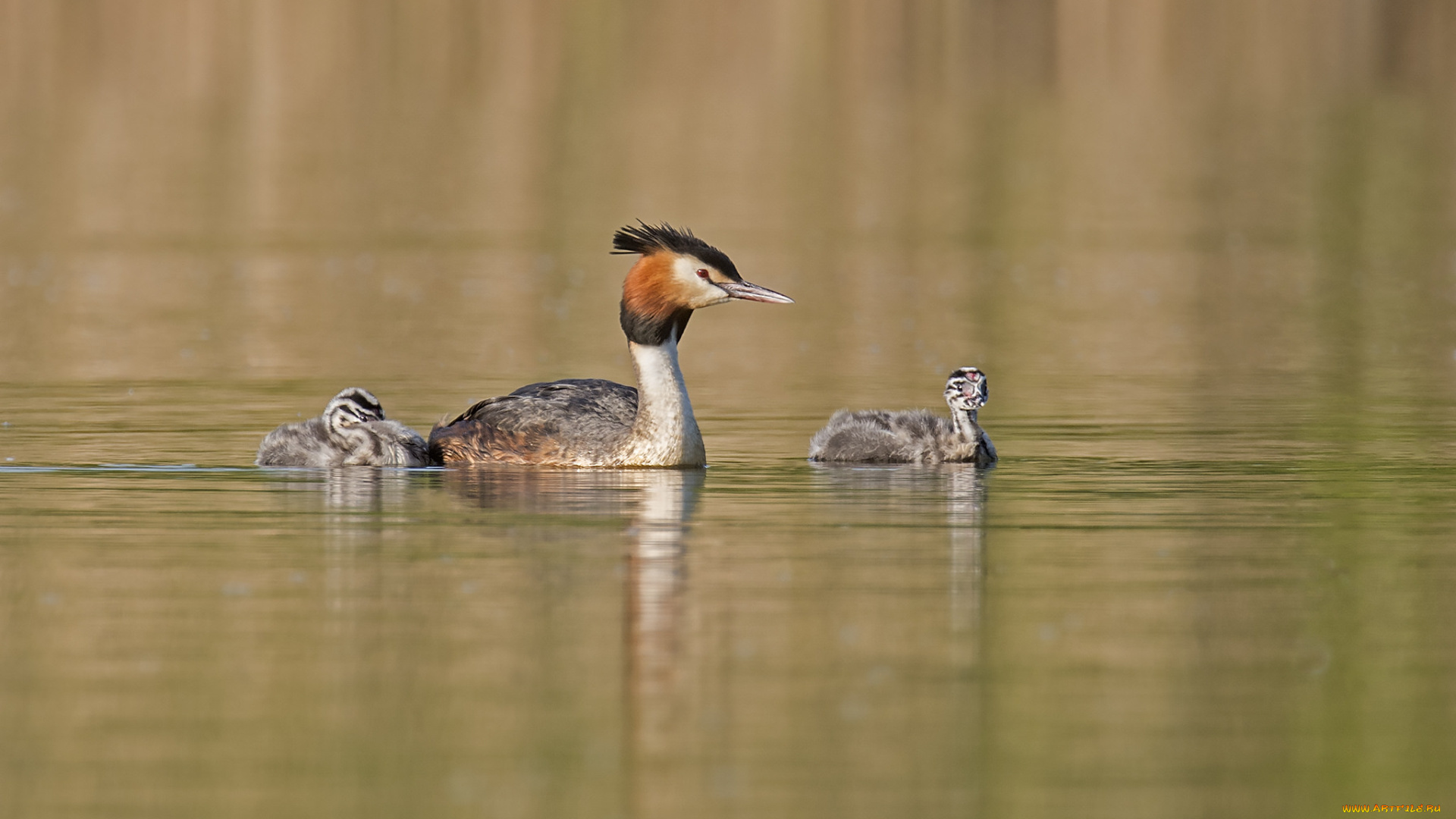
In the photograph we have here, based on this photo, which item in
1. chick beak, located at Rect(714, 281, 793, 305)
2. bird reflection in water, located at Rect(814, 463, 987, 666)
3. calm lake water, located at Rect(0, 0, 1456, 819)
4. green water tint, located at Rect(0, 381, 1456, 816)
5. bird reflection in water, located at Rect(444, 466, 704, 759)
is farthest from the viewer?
chick beak, located at Rect(714, 281, 793, 305)

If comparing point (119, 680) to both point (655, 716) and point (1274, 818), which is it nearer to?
point (655, 716)

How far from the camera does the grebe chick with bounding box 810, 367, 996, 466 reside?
16484mm

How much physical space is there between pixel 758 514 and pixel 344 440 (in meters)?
3.74

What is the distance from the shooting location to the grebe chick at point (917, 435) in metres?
16.5

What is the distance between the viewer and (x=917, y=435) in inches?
660

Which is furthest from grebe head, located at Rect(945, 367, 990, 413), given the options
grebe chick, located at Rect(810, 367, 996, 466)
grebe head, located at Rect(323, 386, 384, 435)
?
grebe head, located at Rect(323, 386, 384, 435)

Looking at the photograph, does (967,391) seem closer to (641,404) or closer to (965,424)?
(965,424)

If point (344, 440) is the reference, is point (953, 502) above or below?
below

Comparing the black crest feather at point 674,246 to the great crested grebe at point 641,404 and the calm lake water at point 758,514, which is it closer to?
the great crested grebe at point 641,404

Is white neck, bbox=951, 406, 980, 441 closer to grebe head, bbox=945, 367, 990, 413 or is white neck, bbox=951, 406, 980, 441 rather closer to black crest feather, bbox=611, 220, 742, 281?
grebe head, bbox=945, 367, 990, 413

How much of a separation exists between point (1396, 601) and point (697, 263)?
6262mm

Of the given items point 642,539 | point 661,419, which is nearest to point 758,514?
point 642,539

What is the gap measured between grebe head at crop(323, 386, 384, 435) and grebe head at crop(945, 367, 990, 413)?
148 inches

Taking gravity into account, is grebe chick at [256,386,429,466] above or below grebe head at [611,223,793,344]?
below
